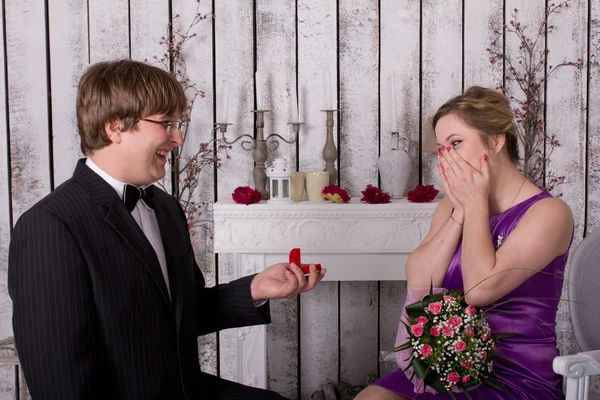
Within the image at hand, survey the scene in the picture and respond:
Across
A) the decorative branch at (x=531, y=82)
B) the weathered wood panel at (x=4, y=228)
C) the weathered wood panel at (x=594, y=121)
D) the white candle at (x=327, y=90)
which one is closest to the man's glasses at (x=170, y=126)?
the white candle at (x=327, y=90)

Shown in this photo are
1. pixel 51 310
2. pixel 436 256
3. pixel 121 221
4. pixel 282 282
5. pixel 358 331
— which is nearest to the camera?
pixel 51 310

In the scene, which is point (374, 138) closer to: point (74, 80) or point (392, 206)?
point (392, 206)

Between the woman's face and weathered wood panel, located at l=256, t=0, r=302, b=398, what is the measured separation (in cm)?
122

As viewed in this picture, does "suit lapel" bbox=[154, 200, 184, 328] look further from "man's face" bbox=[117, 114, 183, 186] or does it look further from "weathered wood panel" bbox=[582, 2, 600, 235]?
"weathered wood panel" bbox=[582, 2, 600, 235]

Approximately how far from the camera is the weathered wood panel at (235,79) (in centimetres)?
305

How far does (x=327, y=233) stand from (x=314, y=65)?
0.90 metres

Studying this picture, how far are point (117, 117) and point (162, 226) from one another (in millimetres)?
326

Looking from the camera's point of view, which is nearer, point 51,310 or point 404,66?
point 51,310

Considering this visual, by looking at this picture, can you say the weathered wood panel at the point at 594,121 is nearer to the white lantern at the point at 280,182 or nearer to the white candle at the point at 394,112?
the white candle at the point at 394,112

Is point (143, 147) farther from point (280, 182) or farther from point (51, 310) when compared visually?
point (280, 182)

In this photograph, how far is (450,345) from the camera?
146 cm

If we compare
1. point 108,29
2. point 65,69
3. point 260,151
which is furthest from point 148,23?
point 260,151

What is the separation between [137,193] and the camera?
4.96 feet

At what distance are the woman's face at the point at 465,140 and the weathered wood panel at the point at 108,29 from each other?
1.83 metres
